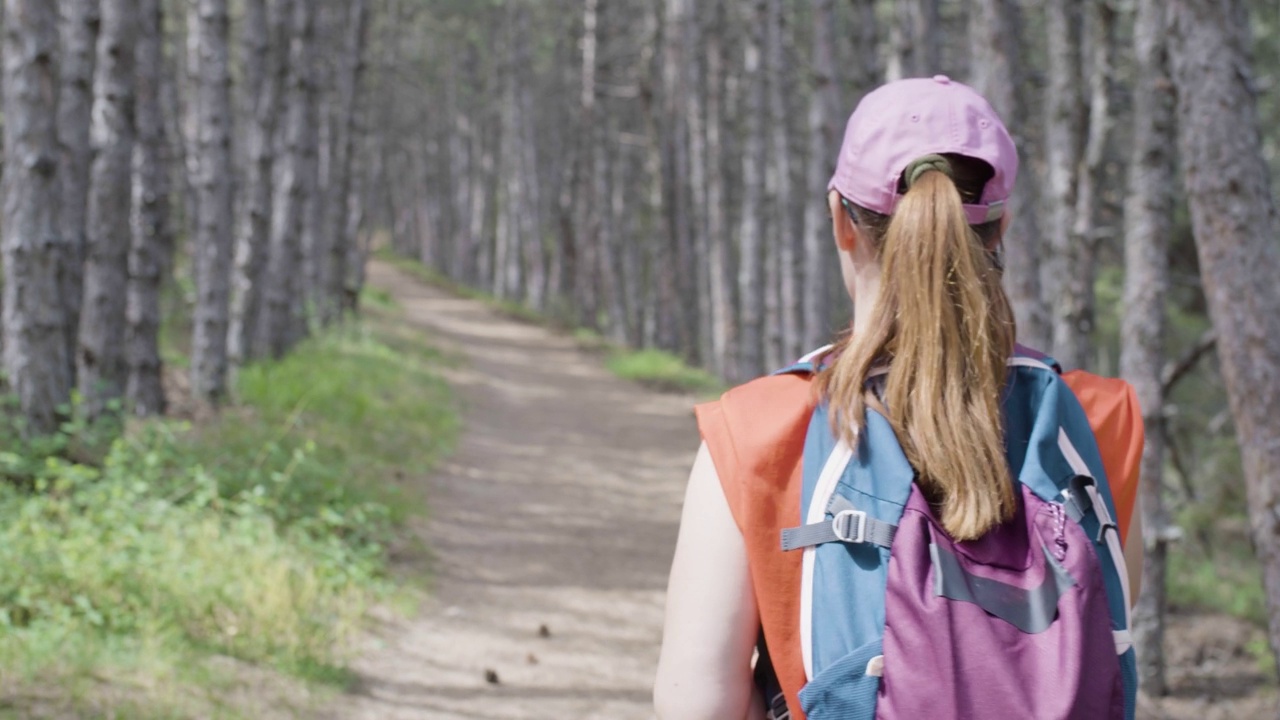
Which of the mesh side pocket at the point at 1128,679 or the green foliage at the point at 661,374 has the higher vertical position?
the mesh side pocket at the point at 1128,679

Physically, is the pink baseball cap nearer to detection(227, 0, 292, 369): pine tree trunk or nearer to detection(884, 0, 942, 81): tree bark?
detection(884, 0, 942, 81): tree bark

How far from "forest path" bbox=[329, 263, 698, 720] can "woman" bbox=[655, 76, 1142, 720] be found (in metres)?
3.46

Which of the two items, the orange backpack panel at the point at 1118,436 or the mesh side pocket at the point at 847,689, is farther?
the orange backpack panel at the point at 1118,436

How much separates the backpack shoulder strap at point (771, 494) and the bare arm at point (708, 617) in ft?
0.08

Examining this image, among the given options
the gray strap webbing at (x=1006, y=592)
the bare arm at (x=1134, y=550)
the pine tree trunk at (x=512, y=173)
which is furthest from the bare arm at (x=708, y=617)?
the pine tree trunk at (x=512, y=173)

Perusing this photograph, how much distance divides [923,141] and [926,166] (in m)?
0.04

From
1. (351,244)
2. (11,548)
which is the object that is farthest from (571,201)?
(11,548)

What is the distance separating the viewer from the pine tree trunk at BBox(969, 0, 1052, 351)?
20.9 feet

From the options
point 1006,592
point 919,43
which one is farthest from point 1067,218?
point 1006,592

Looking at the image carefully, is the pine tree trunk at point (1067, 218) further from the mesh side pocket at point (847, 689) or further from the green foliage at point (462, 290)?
the green foliage at point (462, 290)

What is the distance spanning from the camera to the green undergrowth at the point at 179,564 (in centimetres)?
414

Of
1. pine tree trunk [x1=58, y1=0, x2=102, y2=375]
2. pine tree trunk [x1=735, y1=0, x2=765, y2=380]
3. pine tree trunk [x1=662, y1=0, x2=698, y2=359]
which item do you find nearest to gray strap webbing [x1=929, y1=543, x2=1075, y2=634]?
pine tree trunk [x1=58, y1=0, x2=102, y2=375]

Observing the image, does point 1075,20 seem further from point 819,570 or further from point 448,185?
point 448,185

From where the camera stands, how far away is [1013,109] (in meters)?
6.33
